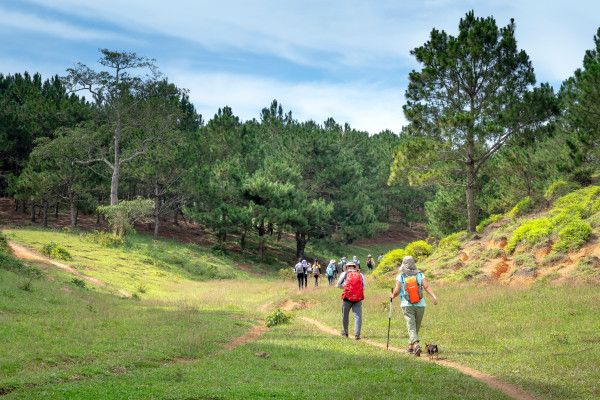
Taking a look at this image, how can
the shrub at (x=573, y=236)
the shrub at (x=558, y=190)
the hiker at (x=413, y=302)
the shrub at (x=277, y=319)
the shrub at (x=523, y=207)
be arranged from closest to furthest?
the hiker at (x=413, y=302)
the shrub at (x=277, y=319)
the shrub at (x=573, y=236)
the shrub at (x=558, y=190)
the shrub at (x=523, y=207)

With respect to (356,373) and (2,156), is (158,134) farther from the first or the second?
(356,373)

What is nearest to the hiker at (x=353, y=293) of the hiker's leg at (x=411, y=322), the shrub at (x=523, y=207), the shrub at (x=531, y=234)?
the hiker's leg at (x=411, y=322)

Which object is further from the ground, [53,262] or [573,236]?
[573,236]

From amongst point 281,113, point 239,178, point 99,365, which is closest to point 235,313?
point 99,365

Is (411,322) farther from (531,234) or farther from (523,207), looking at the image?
(523,207)

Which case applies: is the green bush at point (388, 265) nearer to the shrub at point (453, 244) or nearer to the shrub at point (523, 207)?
the shrub at point (453, 244)

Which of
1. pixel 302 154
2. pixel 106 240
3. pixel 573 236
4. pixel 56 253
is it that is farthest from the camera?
pixel 302 154


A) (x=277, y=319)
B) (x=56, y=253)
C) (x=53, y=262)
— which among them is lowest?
(x=277, y=319)

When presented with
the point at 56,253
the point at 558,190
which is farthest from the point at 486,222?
the point at 56,253

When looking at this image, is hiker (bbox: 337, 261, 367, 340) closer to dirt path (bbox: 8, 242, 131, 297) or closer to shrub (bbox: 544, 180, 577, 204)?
dirt path (bbox: 8, 242, 131, 297)

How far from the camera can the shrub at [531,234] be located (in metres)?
18.5

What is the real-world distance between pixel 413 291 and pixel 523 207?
1754 cm

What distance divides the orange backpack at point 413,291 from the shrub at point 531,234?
36.5 ft

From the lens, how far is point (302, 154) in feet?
165
